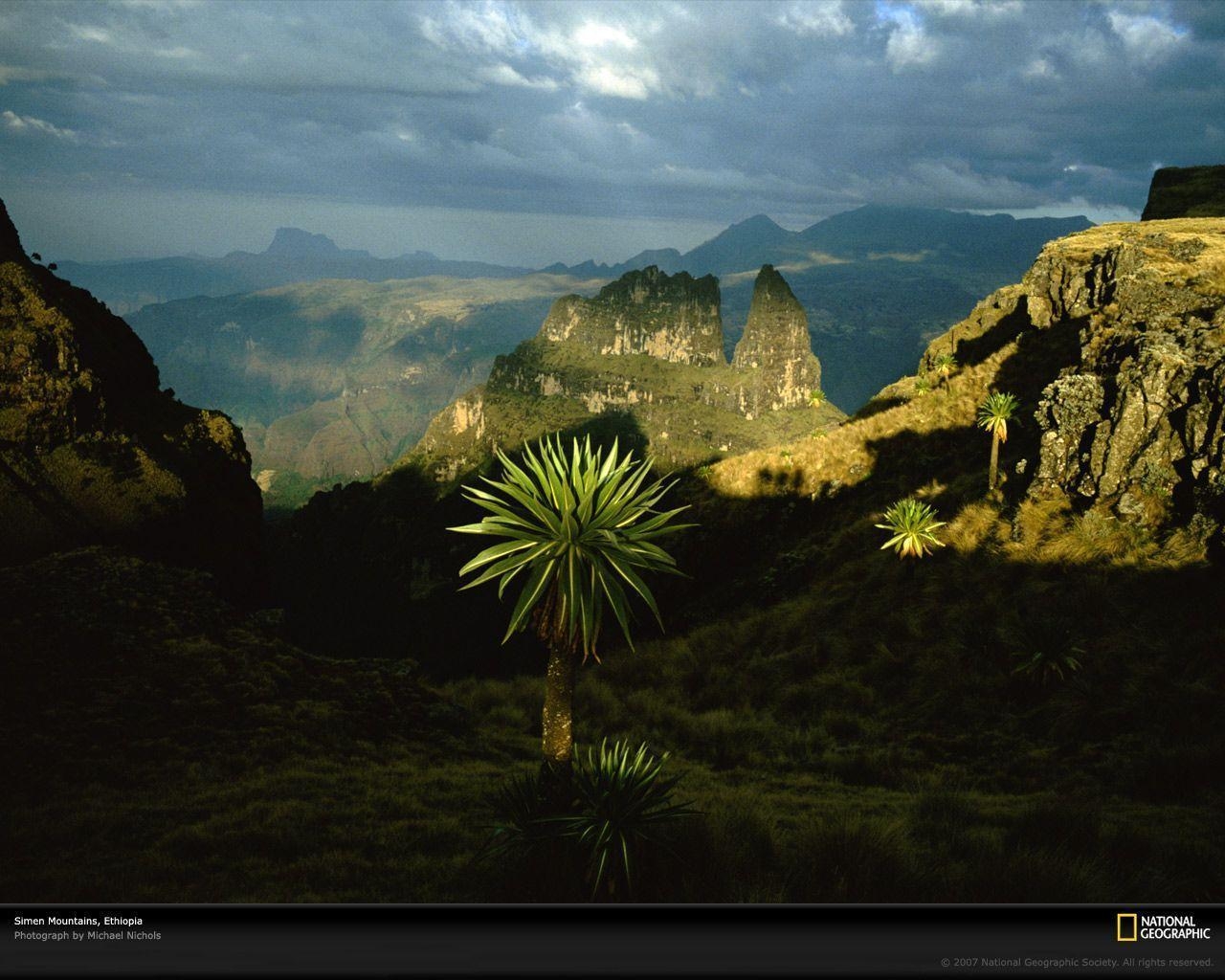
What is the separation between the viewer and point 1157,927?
148 inches

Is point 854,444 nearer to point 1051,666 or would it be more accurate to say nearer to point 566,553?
point 1051,666

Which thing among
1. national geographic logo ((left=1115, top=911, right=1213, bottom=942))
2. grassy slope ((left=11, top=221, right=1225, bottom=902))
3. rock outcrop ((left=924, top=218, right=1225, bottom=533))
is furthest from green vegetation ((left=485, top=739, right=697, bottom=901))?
rock outcrop ((left=924, top=218, right=1225, bottom=533))

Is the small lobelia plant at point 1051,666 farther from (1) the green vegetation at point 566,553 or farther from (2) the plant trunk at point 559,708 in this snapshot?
(2) the plant trunk at point 559,708

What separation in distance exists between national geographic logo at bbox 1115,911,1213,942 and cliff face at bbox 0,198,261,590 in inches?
1526

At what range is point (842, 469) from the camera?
3356 cm

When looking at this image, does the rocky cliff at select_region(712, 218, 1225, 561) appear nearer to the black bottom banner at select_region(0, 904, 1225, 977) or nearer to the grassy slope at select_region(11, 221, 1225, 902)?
the grassy slope at select_region(11, 221, 1225, 902)

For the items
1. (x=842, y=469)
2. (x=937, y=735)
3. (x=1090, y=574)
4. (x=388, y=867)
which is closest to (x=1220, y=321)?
(x=1090, y=574)

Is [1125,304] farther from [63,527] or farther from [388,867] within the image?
[63,527]

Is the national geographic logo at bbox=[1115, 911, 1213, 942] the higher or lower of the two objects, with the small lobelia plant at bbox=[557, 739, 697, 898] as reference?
higher

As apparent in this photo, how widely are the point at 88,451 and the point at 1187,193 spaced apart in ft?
263

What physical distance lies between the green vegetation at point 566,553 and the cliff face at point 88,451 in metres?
33.9

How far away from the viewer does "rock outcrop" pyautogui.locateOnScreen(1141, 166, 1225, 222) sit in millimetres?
43009

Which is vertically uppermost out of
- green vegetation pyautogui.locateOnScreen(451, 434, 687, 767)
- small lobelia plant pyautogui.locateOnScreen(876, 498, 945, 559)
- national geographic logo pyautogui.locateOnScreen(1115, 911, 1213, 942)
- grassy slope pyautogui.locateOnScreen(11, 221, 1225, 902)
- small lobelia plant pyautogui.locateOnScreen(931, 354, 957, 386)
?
small lobelia plant pyautogui.locateOnScreen(931, 354, 957, 386)

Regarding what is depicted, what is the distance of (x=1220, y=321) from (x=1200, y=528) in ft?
27.1
